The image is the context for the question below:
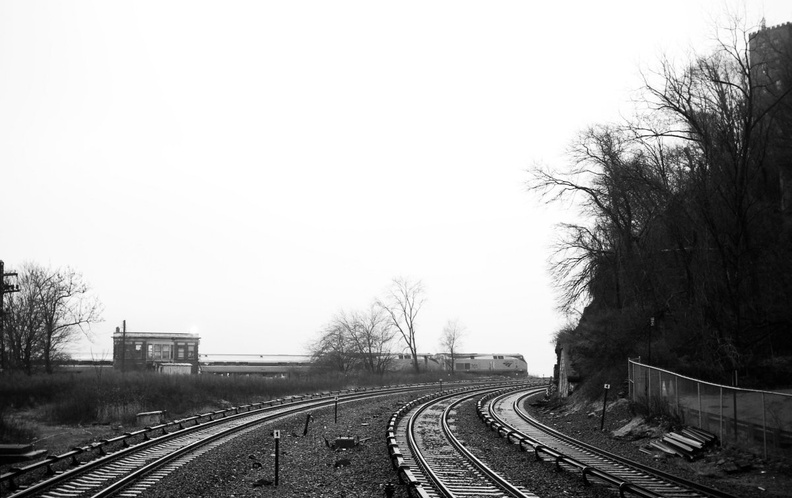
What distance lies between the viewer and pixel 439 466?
17422 mm

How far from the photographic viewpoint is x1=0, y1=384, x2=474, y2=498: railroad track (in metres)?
14.3

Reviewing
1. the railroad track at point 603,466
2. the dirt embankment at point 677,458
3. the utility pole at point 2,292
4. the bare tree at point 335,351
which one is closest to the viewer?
the railroad track at point 603,466

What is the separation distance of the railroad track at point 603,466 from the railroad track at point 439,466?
6.41 feet

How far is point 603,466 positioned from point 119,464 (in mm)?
12836

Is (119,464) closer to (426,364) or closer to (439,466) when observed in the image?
(439,466)

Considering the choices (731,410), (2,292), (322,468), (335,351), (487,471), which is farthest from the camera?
(335,351)

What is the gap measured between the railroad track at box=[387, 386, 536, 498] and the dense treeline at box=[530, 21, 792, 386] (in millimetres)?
11438

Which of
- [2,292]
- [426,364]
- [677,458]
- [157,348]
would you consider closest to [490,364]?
[426,364]

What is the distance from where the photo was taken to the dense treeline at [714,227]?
2662cm

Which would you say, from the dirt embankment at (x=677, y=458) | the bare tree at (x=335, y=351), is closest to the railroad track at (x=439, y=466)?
the dirt embankment at (x=677, y=458)

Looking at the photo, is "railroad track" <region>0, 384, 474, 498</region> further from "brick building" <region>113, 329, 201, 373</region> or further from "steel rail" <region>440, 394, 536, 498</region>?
"brick building" <region>113, 329, 201, 373</region>

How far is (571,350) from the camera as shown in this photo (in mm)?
40906

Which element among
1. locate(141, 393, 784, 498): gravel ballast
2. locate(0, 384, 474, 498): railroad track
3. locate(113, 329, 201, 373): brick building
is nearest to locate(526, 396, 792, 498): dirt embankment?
locate(141, 393, 784, 498): gravel ballast

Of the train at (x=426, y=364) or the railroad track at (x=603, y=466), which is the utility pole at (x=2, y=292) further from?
the train at (x=426, y=364)
